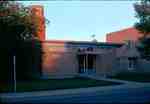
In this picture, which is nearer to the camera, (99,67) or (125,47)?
(99,67)

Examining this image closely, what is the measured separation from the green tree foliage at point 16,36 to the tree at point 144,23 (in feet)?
28.9

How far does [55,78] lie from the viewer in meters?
41.5

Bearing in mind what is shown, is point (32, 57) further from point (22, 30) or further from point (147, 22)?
point (147, 22)

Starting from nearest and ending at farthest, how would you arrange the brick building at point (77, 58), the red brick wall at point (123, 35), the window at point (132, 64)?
1. the brick building at point (77, 58)
2. the window at point (132, 64)
3. the red brick wall at point (123, 35)

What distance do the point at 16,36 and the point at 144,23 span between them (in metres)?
10.3

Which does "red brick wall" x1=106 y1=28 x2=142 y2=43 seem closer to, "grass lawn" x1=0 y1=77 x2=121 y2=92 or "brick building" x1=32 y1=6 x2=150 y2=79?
"brick building" x1=32 y1=6 x2=150 y2=79

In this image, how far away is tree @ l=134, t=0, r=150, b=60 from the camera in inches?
1240

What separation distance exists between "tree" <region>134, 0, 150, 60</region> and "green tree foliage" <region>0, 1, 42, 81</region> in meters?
8.82

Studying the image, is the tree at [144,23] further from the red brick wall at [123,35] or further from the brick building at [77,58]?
the red brick wall at [123,35]

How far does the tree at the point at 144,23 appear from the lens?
31.5 m

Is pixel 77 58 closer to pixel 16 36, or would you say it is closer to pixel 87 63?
pixel 87 63

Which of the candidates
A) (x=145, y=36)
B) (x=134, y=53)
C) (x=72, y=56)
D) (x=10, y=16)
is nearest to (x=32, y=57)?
(x=72, y=56)

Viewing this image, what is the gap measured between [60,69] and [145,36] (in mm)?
12631

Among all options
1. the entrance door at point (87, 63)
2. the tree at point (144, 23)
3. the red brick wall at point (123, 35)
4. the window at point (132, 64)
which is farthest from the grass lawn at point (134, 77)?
the red brick wall at point (123, 35)
